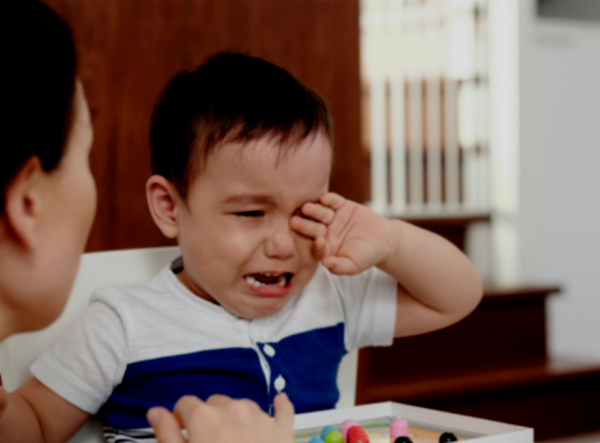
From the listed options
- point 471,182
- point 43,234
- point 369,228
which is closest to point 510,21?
point 471,182

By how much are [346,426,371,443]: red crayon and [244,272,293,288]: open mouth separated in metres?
0.23

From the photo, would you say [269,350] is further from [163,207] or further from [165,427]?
[165,427]

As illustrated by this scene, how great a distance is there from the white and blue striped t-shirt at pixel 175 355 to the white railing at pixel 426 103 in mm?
2848

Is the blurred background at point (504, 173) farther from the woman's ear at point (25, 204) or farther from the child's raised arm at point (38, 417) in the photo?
the woman's ear at point (25, 204)

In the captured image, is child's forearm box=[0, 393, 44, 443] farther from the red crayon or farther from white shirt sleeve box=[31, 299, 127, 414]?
the red crayon

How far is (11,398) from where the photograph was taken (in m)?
0.75

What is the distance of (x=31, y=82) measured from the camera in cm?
39

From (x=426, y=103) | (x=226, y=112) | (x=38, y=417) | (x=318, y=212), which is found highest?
(x=426, y=103)

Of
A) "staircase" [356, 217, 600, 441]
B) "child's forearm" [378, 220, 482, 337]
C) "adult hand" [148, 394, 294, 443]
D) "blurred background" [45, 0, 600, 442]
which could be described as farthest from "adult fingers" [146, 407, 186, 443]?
"blurred background" [45, 0, 600, 442]

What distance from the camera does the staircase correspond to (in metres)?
2.34

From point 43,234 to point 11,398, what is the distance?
0.40 meters

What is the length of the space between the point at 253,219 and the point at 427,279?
0.26 metres

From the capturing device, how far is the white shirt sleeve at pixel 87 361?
0.79m

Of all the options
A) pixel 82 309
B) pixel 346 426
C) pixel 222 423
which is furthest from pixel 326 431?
pixel 82 309
